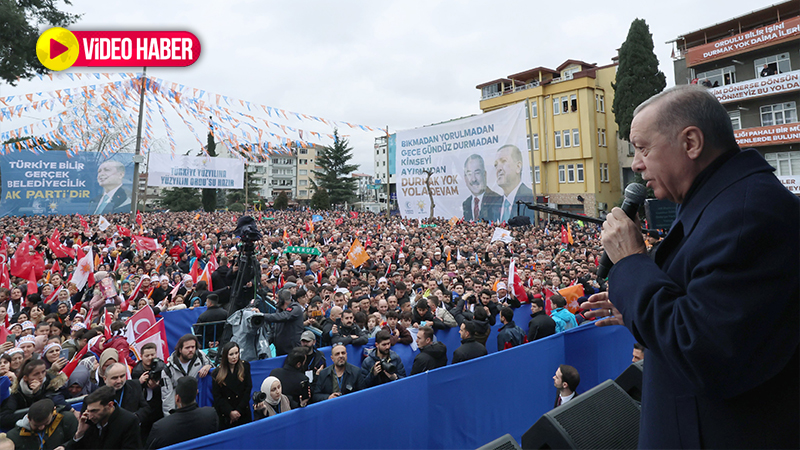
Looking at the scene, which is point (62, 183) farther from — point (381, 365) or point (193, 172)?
point (381, 365)

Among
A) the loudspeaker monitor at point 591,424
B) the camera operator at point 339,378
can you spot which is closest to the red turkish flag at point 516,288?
the camera operator at point 339,378

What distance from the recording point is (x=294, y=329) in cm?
635

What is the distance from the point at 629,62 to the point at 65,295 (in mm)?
34959

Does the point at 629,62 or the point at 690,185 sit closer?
the point at 690,185

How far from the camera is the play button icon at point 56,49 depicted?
11352 mm

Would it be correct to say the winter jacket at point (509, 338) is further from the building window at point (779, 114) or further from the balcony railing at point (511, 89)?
the balcony railing at point (511, 89)

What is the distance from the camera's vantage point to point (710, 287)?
109 centimetres

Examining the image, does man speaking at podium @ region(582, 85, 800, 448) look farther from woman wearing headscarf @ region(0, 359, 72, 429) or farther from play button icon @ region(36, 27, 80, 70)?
play button icon @ region(36, 27, 80, 70)

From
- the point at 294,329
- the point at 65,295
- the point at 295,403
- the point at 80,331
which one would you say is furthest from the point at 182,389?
the point at 65,295

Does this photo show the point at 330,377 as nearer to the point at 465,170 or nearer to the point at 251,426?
the point at 251,426

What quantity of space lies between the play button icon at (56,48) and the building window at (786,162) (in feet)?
112

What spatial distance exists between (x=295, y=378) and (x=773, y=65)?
34323mm

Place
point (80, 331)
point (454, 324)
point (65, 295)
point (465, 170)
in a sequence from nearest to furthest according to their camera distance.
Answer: point (80, 331)
point (454, 324)
point (65, 295)
point (465, 170)

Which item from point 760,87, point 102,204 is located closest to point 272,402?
point 102,204
